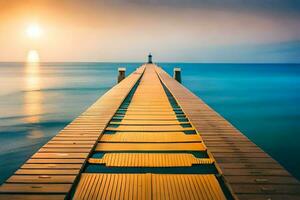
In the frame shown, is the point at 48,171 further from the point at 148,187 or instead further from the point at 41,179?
the point at 148,187

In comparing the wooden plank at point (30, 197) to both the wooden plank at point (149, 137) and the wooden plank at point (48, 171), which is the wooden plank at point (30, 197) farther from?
the wooden plank at point (149, 137)

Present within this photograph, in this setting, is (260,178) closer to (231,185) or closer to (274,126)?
(231,185)

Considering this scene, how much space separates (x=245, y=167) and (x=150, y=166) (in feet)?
4.55

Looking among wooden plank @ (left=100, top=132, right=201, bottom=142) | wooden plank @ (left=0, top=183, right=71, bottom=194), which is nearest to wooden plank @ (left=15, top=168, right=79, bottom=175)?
wooden plank @ (left=0, top=183, right=71, bottom=194)

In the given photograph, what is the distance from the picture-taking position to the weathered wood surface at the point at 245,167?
3.30m

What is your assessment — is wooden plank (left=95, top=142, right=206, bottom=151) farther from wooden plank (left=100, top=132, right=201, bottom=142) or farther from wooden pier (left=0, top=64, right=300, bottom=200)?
wooden plank (left=100, top=132, right=201, bottom=142)

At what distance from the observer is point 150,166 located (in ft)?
14.5

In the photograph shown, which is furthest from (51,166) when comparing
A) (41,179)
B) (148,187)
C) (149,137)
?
(149,137)

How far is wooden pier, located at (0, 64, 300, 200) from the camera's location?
3400mm

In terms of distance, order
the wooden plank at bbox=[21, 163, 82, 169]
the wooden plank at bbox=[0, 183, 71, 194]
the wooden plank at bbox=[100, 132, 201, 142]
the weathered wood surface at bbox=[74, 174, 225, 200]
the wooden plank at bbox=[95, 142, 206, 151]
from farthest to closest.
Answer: the wooden plank at bbox=[100, 132, 201, 142] → the wooden plank at bbox=[95, 142, 206, 151] → the wooden plank at bbox=[21, 163, 82, 169] → the weathered wood surface at bbox=[74, 174, 225, 200] → the wooden plank at bbox=[0, 183, 71, 194]

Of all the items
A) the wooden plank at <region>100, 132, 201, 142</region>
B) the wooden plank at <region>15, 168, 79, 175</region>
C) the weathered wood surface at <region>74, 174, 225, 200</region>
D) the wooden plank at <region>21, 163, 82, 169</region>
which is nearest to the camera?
the weathered wood surface at <region>74, 174, 225, 200</region>

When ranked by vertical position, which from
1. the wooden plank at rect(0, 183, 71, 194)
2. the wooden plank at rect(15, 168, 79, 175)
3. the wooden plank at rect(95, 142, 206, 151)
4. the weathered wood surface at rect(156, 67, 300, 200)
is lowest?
the wooden plank at rect(95, 142, 206, 151)

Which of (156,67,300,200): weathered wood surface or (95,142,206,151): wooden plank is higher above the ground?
(156,67,300,200): weathered wood surface

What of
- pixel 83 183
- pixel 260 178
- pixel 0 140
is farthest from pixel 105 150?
pixel 0 140
